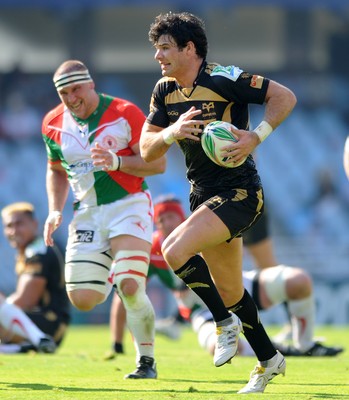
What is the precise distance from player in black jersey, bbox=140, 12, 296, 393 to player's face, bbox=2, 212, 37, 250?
4.46 meters

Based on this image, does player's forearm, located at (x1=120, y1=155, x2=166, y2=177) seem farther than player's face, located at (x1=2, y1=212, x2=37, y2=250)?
No

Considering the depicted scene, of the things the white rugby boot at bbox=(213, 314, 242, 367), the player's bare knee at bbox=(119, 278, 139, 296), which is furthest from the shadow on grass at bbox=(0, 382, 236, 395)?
the player's bare knee at bbox=(119, 278, 139, 296)

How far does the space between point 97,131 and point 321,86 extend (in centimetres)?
1754

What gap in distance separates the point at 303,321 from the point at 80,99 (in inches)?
132

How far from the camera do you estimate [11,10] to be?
92.5ft

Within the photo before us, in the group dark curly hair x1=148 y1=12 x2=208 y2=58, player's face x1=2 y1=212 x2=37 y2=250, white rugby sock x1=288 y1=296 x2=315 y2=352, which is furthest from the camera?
player's face x1=2 y1=212 x2=37 y2=250

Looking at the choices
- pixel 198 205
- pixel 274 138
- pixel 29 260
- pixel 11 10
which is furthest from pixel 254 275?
pixel 11 10

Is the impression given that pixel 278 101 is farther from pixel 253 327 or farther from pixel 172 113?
pixel 253 327

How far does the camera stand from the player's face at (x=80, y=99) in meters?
8.45

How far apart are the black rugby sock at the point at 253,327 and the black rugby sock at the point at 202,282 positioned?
0.17 m

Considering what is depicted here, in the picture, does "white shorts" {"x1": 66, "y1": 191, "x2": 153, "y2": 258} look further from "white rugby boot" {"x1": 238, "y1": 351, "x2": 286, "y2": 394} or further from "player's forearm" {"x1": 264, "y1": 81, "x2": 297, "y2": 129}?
"player's forearm" {"x1": 264, "y1": 81, "x2": 297, "y2": 129}

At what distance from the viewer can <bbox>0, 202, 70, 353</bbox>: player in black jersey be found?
36.6 feet

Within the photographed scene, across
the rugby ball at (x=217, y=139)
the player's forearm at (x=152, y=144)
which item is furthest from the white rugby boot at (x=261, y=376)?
the player's forearm at (x=152, y=144)

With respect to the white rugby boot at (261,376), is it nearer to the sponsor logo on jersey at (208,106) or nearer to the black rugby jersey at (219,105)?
the black rugby jersey at (219,105)
